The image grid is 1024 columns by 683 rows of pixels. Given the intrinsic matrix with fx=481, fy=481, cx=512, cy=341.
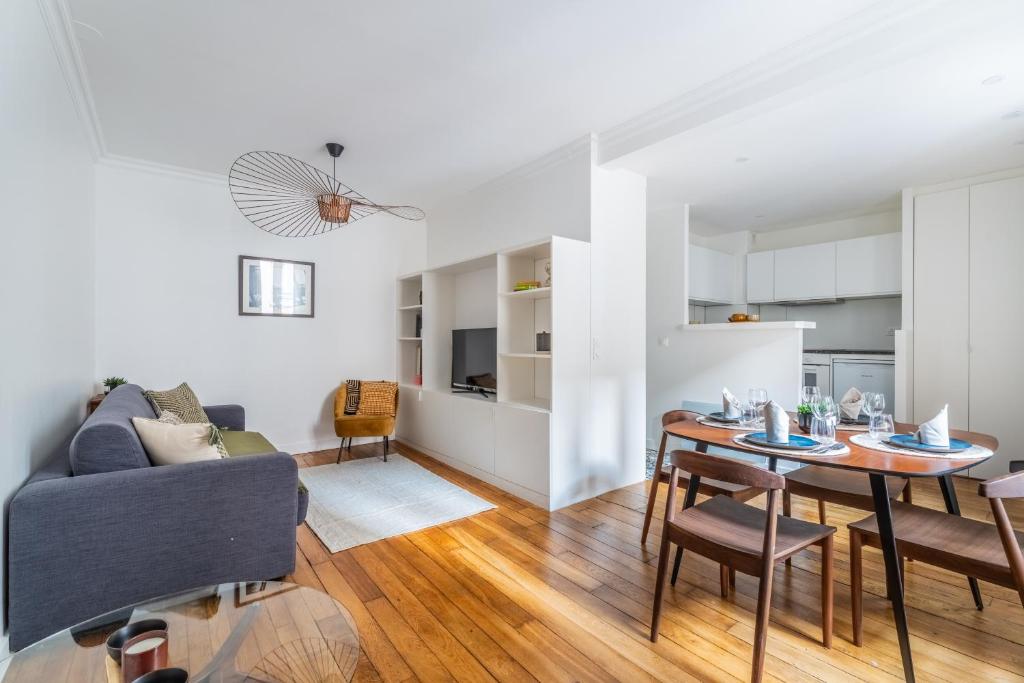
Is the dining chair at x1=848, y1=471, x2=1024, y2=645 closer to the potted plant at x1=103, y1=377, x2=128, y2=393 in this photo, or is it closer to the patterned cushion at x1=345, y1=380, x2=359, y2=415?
the patterned cushion at x1=345, y1=380, x2=359, y2=415

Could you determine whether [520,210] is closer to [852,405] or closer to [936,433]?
[852,405]

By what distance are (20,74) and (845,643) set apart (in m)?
3.82

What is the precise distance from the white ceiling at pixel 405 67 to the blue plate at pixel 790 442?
193 centimetres

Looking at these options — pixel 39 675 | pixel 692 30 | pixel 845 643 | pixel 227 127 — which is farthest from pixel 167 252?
pixel 845 643

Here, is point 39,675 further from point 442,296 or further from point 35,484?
point 442,296

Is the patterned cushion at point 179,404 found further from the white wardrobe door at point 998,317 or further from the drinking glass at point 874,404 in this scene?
the white wardrobe door at point 998,317

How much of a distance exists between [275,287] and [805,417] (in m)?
4.44

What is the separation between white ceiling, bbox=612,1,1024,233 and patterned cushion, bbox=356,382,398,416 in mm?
2974

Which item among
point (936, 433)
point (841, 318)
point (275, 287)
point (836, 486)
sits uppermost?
point (275, 287)

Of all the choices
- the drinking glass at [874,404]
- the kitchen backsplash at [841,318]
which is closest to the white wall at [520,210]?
the drinking glass at [874,404]

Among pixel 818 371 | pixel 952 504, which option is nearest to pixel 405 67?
pixel 952 504

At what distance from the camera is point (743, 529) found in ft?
6.12

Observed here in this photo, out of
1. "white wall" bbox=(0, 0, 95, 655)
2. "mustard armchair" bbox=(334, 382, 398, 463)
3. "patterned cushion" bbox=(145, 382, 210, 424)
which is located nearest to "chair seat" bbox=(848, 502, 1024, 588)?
"white wall" bbox=(0, 0, 95, 655)

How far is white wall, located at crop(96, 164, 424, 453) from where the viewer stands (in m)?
3.95
